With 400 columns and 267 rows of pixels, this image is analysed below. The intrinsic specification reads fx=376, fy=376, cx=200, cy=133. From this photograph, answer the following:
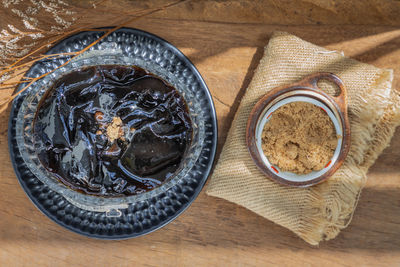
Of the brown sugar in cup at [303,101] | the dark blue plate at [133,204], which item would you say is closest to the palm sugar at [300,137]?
the brown sugar in cup at [303,101]

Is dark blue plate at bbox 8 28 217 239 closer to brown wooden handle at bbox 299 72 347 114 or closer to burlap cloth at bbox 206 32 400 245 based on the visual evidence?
burlap cloth at bbox 206 32 400 245

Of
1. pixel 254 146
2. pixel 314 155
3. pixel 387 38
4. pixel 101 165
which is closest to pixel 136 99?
pixel 101 165

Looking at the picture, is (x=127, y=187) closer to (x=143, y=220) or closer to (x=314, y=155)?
(x=143, y=220)

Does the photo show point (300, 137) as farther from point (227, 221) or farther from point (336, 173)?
point (227, 221)

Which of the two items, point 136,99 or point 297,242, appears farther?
point 297,242

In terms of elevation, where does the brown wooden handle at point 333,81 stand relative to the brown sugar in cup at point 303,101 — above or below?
above

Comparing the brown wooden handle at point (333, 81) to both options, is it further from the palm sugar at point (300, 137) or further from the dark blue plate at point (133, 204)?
the dark blue plate at point (133, 204)

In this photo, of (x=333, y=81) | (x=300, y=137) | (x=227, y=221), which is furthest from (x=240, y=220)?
(x=333, y=81)
